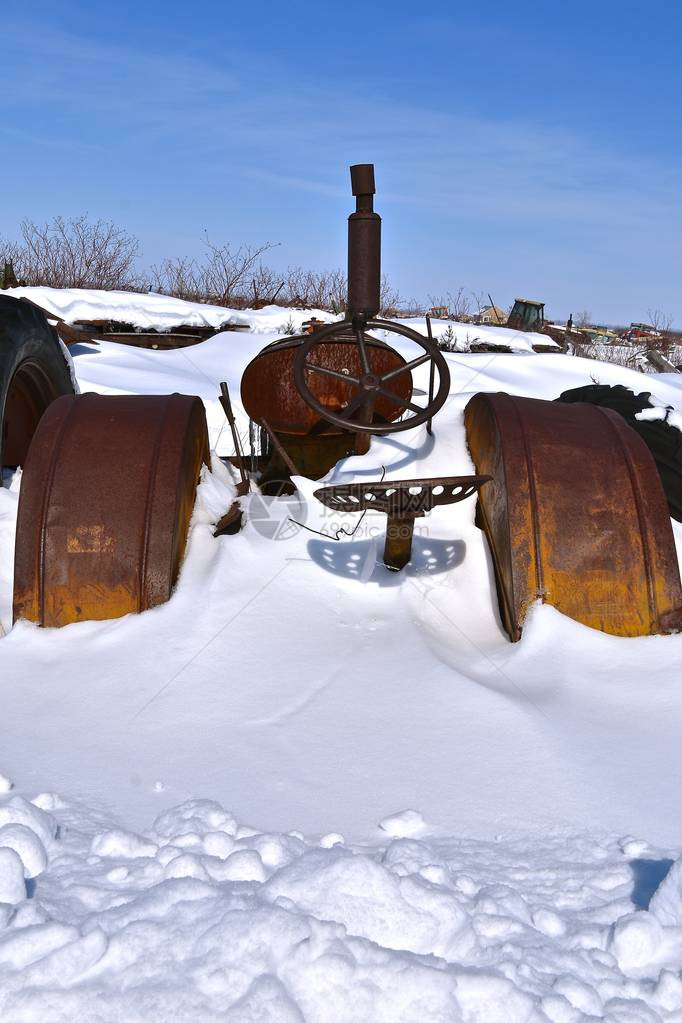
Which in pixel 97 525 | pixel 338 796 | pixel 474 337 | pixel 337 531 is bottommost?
pixel 338 796

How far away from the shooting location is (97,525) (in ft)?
8.50

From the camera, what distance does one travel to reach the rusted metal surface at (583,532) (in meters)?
2.53

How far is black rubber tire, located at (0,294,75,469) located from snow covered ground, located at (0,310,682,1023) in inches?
25.5

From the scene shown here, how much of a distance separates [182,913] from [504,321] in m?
15.4

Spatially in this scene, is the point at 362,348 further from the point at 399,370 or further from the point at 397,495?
the point at 397,495

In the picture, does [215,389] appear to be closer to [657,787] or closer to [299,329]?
[299,329]

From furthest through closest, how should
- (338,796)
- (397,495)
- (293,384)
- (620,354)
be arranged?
(620,354) < (293,384) < (397,495) < (338,796)

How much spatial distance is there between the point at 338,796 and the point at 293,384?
2.77 m

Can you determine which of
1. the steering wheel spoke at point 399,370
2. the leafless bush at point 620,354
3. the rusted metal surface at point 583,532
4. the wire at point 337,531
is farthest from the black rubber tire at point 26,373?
the leafless bush at point 620,354

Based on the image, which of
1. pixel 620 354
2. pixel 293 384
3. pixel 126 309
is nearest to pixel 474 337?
pixel 126 309

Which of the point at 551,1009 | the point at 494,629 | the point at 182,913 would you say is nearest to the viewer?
the point at 551,1009

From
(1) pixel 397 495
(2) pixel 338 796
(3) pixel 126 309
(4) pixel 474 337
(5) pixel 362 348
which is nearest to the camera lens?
(2) pixel 338 796

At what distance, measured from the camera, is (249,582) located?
8.97 ft

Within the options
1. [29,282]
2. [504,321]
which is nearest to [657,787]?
[29,282]
